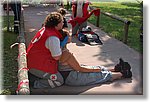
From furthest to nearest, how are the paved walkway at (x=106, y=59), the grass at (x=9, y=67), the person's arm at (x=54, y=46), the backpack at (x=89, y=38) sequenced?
the backpack at (x=89, y=38) → the grass at (x=9, y=67) → the paved walkway at (x=106, y=59) → the person's arm at (x=54, y=46)

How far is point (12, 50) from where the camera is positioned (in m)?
6.89

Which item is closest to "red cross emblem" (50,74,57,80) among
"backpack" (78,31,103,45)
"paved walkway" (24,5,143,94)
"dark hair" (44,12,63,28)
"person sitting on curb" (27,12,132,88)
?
"person sitting on curb" (27,12,132,88)

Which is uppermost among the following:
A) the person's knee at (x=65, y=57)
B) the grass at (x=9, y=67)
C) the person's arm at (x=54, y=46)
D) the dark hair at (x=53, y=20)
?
the dark hair at (x=53, y=20)

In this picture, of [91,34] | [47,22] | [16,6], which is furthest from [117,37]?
[47,22]

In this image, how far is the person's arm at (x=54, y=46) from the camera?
3943 mm

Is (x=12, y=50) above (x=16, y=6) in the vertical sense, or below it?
below

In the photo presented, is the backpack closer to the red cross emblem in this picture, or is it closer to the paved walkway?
the paved walkway

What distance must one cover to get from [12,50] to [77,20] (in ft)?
6.13

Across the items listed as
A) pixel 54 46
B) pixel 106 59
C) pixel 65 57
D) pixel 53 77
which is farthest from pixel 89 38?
pixel 54 46

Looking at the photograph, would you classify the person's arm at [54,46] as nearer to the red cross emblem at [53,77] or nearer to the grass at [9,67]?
the red cross emblem at [53,77]

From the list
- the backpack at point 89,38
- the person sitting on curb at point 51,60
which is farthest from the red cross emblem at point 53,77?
the backpack at point 89,38

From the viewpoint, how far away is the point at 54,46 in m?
3.95

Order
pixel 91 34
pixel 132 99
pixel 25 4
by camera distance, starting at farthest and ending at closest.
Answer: pixel 25 4 < pixel 91 34 < pixel 132 99

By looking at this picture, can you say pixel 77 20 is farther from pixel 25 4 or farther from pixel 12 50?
pixel 25 4
